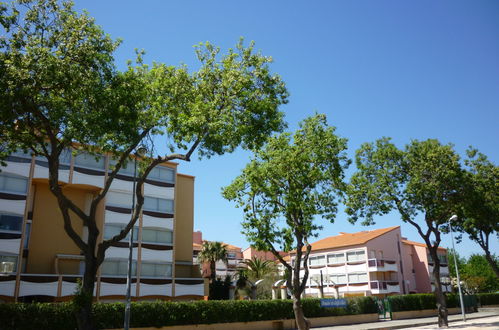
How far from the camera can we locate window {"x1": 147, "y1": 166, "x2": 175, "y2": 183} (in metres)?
39.6

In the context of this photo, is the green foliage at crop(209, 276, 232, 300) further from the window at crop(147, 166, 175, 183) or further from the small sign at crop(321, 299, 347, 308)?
the small sign at crop(321, 299, 347, 308)

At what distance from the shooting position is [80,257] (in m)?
34.5

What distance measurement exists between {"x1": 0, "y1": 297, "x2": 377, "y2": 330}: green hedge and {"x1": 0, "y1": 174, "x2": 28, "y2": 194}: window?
12.6m

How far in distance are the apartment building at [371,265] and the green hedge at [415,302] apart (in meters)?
11.6

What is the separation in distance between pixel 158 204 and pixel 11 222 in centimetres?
1248

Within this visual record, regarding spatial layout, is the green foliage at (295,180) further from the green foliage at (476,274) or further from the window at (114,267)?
the green foliage at (476,274)

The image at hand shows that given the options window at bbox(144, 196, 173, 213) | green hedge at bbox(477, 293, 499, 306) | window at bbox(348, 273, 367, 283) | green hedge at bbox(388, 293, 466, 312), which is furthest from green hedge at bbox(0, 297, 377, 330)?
green hedge at bbox(477, 293, 499, 306)

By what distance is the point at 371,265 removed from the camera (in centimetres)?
5862

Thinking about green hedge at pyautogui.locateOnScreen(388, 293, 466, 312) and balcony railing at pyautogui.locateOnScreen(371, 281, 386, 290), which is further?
balcony railing at pyautogui.locateOnScreen(371, 281, 386, 290)

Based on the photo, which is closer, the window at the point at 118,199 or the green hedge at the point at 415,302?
the window at the point at 118,199

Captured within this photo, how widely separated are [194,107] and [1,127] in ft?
22.0

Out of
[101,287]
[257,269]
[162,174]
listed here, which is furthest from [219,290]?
[101,287]

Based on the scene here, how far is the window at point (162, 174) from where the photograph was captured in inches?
1558

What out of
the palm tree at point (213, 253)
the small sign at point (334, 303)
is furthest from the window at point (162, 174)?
the small sign at point (334, 303)
